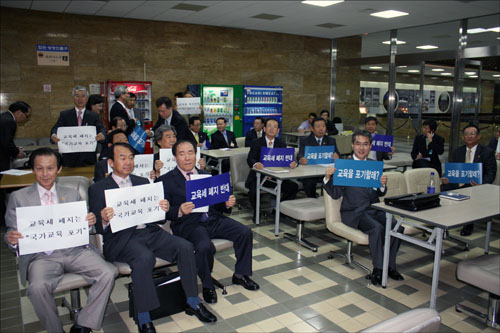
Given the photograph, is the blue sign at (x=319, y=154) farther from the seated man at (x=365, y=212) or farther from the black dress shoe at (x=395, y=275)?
the black dress shoe at (x=395, y=275)

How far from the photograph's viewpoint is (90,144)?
15.8 ft

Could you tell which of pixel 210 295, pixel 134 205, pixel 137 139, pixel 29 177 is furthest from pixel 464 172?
pixel 29 177

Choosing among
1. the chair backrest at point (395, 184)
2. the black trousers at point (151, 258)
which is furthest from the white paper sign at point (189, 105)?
the black trousers at point (151, 258)

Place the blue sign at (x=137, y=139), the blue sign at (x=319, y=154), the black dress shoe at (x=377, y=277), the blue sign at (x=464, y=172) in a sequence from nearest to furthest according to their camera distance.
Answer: the black dress shoe at (x=377, y=277), the blue sign at (x=464, y=172), the blue sign at (x=137, y=139), the blue sign at (x=319, y=154)

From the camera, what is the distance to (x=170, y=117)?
531 centimetres

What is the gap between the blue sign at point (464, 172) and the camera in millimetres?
4613

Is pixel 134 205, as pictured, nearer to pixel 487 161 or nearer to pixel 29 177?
pixel 29 177

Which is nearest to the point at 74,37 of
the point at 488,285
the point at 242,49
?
the point at 242,49

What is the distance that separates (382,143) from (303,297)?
352 cm

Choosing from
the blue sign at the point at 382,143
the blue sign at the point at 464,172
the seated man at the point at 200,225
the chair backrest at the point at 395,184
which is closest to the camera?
the seated man at the point at 200,225

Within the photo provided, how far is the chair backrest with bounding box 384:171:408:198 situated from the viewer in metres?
4.30

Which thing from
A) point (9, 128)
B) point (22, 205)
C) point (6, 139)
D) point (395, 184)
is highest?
point (9, 128)

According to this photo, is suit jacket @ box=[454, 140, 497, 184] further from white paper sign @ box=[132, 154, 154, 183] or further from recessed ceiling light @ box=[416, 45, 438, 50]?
recessed ceiling light @ box=[416, 45, 438, 50]

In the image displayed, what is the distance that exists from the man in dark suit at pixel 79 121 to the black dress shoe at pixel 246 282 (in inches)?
99.0
